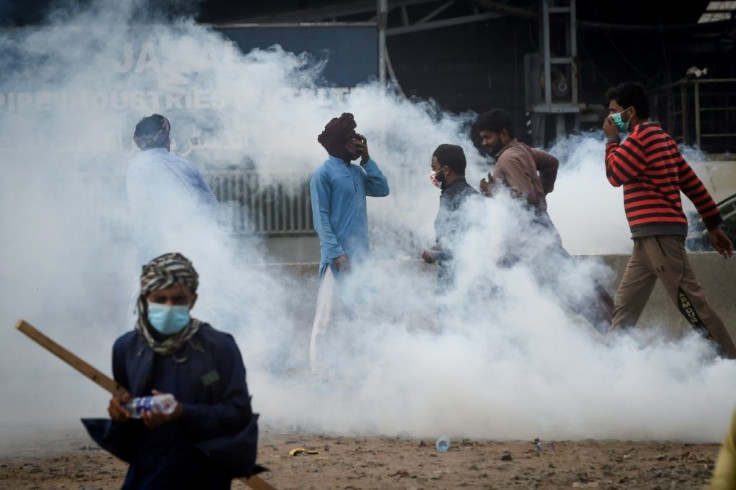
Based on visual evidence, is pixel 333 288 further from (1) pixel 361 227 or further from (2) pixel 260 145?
(2) pixel 260 145

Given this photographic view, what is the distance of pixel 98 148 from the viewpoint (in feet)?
38.0

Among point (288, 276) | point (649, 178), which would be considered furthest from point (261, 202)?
point (649, 178)

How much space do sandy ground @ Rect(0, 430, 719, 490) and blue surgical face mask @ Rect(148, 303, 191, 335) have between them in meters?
1.80

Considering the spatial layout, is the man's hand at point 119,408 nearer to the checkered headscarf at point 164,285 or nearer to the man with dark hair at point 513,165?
the checkered headscarf at point 164,285

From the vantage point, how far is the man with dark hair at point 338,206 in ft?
24.5

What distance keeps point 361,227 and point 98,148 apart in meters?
4.94

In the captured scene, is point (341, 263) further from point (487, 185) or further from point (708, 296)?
point (708, 296)

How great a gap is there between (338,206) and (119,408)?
14.8 ft

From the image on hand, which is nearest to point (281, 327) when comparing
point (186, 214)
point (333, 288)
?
point (333, 288)

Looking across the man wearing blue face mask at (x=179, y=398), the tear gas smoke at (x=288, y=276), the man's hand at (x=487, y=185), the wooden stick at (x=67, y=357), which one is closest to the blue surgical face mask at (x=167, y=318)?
the man wearing blue face mask at (x=179, y=398)

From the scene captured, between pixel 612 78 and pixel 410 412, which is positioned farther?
pixel 612 78

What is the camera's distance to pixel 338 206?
25.0 ft

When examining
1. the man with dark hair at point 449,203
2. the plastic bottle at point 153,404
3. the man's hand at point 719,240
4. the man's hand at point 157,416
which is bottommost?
the man's hand at point 157,416

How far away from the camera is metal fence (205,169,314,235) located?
11.8 meters
